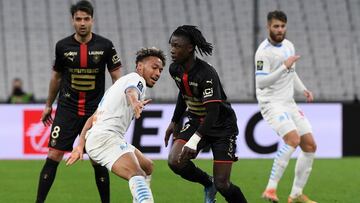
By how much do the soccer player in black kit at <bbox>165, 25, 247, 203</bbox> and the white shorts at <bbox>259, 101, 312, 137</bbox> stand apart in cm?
159

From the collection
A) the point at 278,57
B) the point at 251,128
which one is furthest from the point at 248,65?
the point at 278,57

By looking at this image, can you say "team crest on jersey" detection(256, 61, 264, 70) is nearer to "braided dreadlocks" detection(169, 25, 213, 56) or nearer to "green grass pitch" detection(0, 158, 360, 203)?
"green grass pitch" detection(0, 158, 360, 203)

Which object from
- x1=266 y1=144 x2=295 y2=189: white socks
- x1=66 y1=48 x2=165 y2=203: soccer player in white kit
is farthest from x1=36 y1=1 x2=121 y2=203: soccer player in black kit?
x1=266 y1=144 x2=295 y2=189: white socks

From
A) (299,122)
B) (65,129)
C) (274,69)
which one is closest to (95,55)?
(65,129)

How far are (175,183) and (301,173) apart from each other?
250 centimetres

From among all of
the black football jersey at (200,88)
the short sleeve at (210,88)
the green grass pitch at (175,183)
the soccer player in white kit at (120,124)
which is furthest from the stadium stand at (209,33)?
the soccer player in white kit at (120,124)

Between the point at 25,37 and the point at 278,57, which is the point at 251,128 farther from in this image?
the point at 25,37

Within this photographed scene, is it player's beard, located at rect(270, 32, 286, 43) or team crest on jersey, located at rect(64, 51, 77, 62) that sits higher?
player's beard, located at rect(270, 32, 286, 43)

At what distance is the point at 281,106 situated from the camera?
9672 millimetres

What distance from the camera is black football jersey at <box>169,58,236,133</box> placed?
7391mm

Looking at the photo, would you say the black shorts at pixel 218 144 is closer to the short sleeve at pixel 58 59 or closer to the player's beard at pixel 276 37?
the short sleeve at pixel 58 59

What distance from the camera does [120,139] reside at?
7.20m

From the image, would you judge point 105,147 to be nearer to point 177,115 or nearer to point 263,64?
point 177,115

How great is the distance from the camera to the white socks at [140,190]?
6.59 metres
